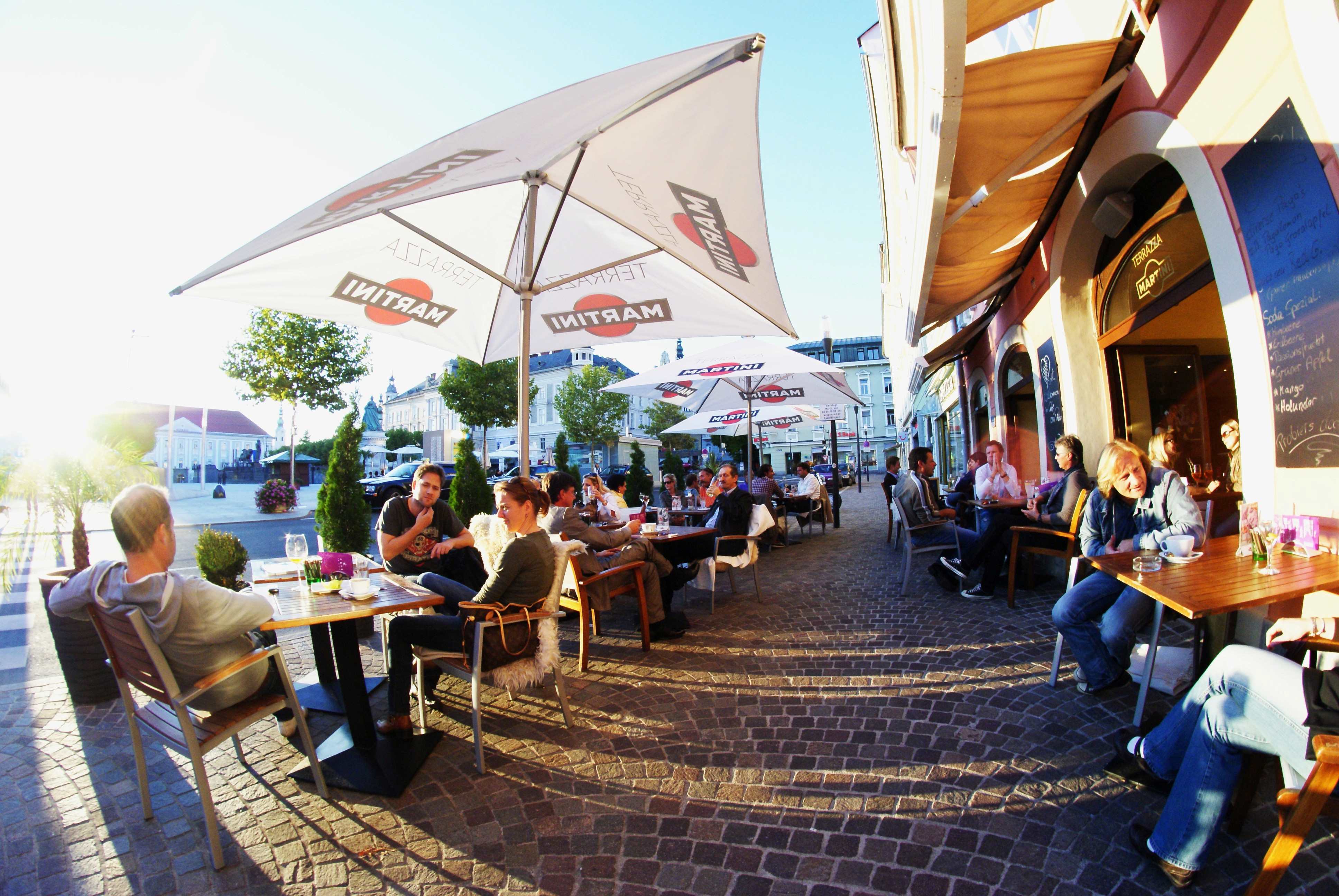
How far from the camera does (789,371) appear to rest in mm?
8250

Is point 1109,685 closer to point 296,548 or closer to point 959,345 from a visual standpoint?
point 296,548

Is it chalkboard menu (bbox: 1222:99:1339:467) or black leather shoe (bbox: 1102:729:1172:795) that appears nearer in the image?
black leather shoe (bbox: 1102:729:1172:795)

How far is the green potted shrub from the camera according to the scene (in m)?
5.21

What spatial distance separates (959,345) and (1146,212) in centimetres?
591

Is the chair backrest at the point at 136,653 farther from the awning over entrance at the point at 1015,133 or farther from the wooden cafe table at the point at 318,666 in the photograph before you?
the awning over entrance at the point at 1015,133

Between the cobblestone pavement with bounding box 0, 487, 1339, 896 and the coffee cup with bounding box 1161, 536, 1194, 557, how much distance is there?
0.81 metres

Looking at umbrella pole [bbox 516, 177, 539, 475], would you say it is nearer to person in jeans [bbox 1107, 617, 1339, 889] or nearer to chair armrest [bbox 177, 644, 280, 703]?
chair armrest [bbox 177, 644, 280, 703]

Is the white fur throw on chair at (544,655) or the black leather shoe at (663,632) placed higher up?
the white fur throw on chair at (544,655)

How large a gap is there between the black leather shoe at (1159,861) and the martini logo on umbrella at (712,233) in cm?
360

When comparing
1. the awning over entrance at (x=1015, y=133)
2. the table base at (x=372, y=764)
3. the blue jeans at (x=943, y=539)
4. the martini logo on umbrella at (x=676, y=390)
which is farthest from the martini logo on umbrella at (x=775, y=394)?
the table base at (x=372, y=764)

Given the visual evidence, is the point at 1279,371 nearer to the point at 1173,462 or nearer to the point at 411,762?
the point at 1173,462

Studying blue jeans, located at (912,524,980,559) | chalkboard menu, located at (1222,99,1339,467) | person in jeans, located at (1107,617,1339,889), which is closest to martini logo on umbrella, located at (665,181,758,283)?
chalkboard menu, located at (1222,99,1339,467)

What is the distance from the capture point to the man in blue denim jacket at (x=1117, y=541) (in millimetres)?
3314

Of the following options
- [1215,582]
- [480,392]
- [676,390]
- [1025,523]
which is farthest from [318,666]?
[480,392]
